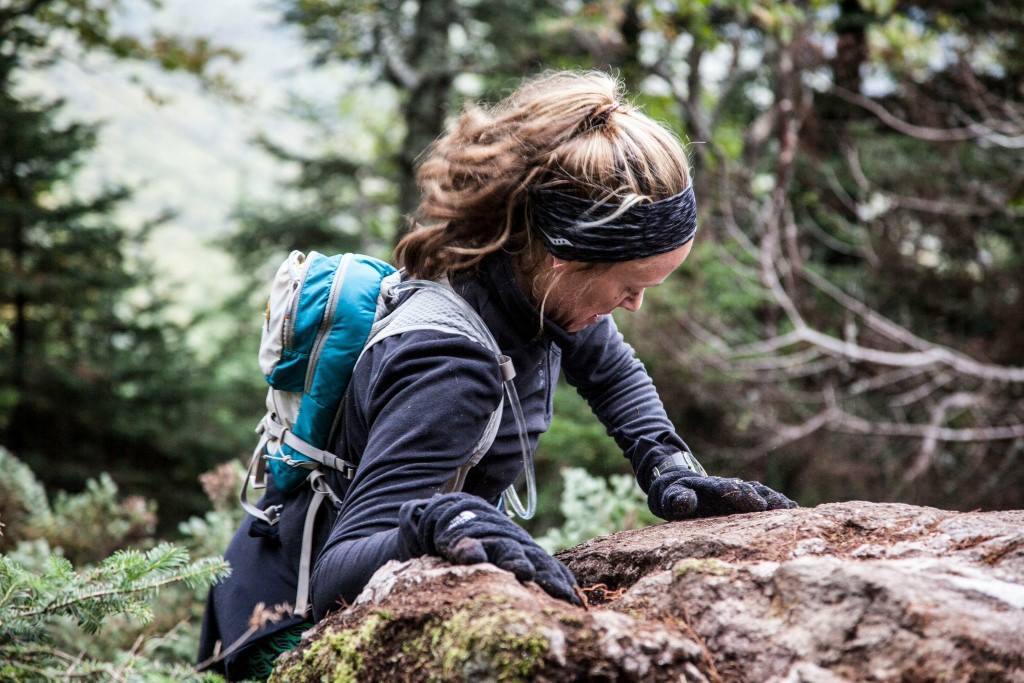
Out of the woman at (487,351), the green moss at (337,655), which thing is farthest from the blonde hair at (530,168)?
the green moss at (337,655)

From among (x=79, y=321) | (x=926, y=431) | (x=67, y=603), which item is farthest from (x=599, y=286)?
(x=79, y=321)

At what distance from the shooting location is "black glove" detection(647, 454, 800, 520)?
86.7 inches

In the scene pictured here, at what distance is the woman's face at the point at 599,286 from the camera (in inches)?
80.7

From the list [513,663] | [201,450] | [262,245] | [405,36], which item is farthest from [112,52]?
[513,663]

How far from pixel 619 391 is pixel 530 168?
925mm

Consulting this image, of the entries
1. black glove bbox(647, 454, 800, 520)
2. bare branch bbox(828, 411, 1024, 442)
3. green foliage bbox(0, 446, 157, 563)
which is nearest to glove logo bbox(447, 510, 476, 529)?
black glove bbox(647, 454, 800, 520)

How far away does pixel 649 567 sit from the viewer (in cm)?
194

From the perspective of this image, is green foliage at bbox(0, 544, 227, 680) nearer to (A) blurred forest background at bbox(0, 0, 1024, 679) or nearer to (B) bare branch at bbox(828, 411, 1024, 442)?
(A) blurred forest background at bbox(0, 0, 1024, 679)

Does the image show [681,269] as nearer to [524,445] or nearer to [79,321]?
[79,321]

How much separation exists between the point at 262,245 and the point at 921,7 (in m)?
10.3

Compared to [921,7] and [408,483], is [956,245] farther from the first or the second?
[408,483]

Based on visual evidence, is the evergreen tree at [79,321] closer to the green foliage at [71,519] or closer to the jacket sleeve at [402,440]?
the green foliage at [71,519]

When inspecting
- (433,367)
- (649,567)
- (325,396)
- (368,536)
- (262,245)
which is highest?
(433,367)

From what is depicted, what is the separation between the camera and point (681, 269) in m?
8.48
